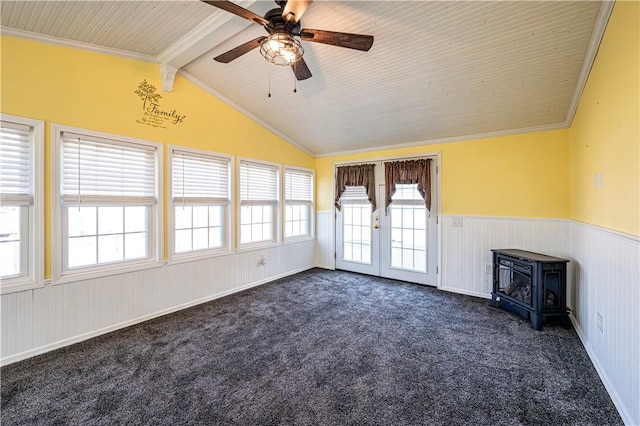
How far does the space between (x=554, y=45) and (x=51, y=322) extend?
5109 mm

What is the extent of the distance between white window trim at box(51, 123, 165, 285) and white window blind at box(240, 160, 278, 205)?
1157 millimetres

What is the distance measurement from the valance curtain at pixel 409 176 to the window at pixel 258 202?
1.92m

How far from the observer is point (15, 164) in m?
2.32

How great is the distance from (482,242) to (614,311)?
2012mm

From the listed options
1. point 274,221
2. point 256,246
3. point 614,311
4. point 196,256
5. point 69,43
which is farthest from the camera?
point 274,221

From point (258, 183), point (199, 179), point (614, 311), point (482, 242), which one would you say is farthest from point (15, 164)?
point (482, 242)

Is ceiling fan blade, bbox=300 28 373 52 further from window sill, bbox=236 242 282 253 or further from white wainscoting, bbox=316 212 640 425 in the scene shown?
window sill, bbox=236 242 282 253

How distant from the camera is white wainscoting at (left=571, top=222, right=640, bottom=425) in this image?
62.2 inches

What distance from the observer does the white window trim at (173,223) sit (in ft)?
10.7

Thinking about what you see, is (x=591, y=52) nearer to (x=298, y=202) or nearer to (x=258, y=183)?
(x=258, y=183)

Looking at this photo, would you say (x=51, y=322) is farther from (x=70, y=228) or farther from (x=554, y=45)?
(x=554, y=45)

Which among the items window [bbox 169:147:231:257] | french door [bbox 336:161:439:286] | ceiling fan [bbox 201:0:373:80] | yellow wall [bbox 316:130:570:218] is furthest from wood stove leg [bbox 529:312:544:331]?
window [bbox 169:147:231:257]

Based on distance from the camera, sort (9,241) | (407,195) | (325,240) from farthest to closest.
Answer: (325,240) → (407,195) → (9,241)

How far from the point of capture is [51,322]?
2.47 m
